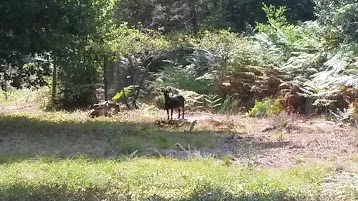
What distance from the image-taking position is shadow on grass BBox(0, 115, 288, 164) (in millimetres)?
8938

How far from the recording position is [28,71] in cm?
1298

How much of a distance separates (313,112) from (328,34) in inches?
114

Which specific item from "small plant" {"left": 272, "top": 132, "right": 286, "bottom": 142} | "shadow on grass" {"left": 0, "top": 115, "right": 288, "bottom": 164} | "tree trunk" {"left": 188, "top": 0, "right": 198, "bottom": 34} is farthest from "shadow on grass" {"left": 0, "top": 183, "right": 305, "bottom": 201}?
"tree trunk" {"left": 188, "top": 0, "right": 198, "bottom": 34}

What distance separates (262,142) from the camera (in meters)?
10.2

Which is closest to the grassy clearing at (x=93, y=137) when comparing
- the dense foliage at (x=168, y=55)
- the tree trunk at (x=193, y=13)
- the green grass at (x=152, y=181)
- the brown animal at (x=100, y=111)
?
the brown animal at (x=100, y=111)

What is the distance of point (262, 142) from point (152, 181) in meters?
4.35

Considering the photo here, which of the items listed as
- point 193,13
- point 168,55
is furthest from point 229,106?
point 193,13

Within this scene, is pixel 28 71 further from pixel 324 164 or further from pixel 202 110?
pixel 324 164

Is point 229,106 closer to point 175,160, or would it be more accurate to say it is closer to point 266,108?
point 266,108

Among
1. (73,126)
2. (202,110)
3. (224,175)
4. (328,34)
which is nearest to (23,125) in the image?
(73,126)

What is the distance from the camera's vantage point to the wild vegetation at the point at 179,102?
629cm

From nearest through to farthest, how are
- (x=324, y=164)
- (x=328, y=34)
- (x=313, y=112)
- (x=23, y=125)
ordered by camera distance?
(x=324, y=164) → (x=23, y=125) → (x=313, y=112) → (x=328, y=34)

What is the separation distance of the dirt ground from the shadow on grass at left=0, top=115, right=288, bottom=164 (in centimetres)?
2

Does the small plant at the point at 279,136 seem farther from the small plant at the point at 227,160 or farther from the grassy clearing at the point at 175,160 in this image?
the small plant at the point at 227,160
